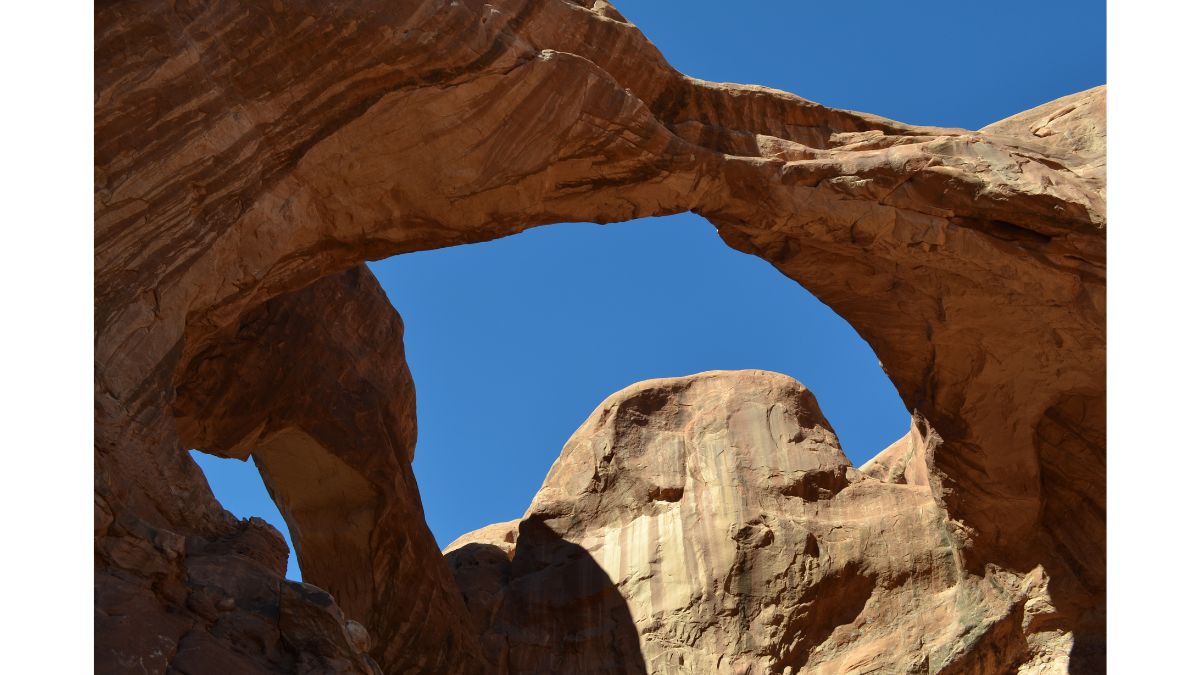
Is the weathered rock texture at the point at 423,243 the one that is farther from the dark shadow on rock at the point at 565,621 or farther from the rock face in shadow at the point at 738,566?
the dark shadow on rock at the point at 565,621

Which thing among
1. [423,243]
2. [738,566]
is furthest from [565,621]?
[423,243]

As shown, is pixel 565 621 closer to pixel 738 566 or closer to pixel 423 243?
pixel 738 566

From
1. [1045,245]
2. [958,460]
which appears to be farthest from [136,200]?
[958,460]

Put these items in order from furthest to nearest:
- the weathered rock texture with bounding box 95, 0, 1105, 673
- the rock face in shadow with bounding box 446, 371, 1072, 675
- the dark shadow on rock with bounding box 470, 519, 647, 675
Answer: the dark shadow on rock with bounding box 470, 519, 647, 675
the rock face in shadow with bounding box 446, 371, 1072, 675
the weathered rock texture with bounding box 95, 0, 1105, 673

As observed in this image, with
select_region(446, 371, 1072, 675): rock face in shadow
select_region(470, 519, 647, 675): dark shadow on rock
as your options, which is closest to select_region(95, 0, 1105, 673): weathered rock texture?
select_region(446, 371, 1072, 675): rock face in shadow

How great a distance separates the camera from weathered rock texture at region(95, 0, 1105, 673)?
11.0 m

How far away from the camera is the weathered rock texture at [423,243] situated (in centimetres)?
1102

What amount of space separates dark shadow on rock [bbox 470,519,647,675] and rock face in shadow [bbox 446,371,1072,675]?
0.08 feet

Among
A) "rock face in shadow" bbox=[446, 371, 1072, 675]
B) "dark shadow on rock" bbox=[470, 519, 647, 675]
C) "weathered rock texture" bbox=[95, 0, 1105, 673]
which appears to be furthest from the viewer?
"dark shadow on rock" bbox=[470, 519, 647, 675]

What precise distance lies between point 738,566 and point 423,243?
7600 millimetres

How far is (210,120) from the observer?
1177cm

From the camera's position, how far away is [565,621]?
63.6 feet

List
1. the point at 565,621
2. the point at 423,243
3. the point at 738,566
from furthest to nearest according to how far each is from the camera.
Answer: the point at 565,621, the point at 738,566, the point at 423,243

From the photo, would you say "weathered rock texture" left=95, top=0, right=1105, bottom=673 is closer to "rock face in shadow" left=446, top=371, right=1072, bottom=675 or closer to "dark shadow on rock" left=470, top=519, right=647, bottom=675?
"rock face in shadow" left=446, top=371, right=1072, bottom=675
